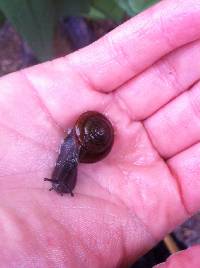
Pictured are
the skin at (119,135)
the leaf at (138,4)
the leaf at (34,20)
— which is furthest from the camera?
the leaf at (34,20)

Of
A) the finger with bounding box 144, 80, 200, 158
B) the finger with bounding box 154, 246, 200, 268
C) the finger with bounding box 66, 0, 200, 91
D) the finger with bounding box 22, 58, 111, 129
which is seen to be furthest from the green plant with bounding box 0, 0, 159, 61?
the finger with bounding box 154, 246, 200, 268

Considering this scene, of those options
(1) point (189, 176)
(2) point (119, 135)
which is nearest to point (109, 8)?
(2) point (119, 135)

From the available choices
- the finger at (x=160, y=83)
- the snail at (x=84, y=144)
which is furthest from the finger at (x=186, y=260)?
the finger at (x=160, y=83)

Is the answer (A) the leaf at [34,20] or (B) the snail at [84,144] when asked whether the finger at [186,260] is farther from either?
(A) the leaf at [34,20]

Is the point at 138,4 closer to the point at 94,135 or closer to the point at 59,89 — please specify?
the point at 59,89

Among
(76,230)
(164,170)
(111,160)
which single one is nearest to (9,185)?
(76,230)

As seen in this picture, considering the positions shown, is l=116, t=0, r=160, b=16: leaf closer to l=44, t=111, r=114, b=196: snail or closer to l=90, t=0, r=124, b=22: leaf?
l=90, t=0, r=124, b=22: leaf

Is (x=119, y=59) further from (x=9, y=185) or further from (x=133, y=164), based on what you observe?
(x=9, y=185)
